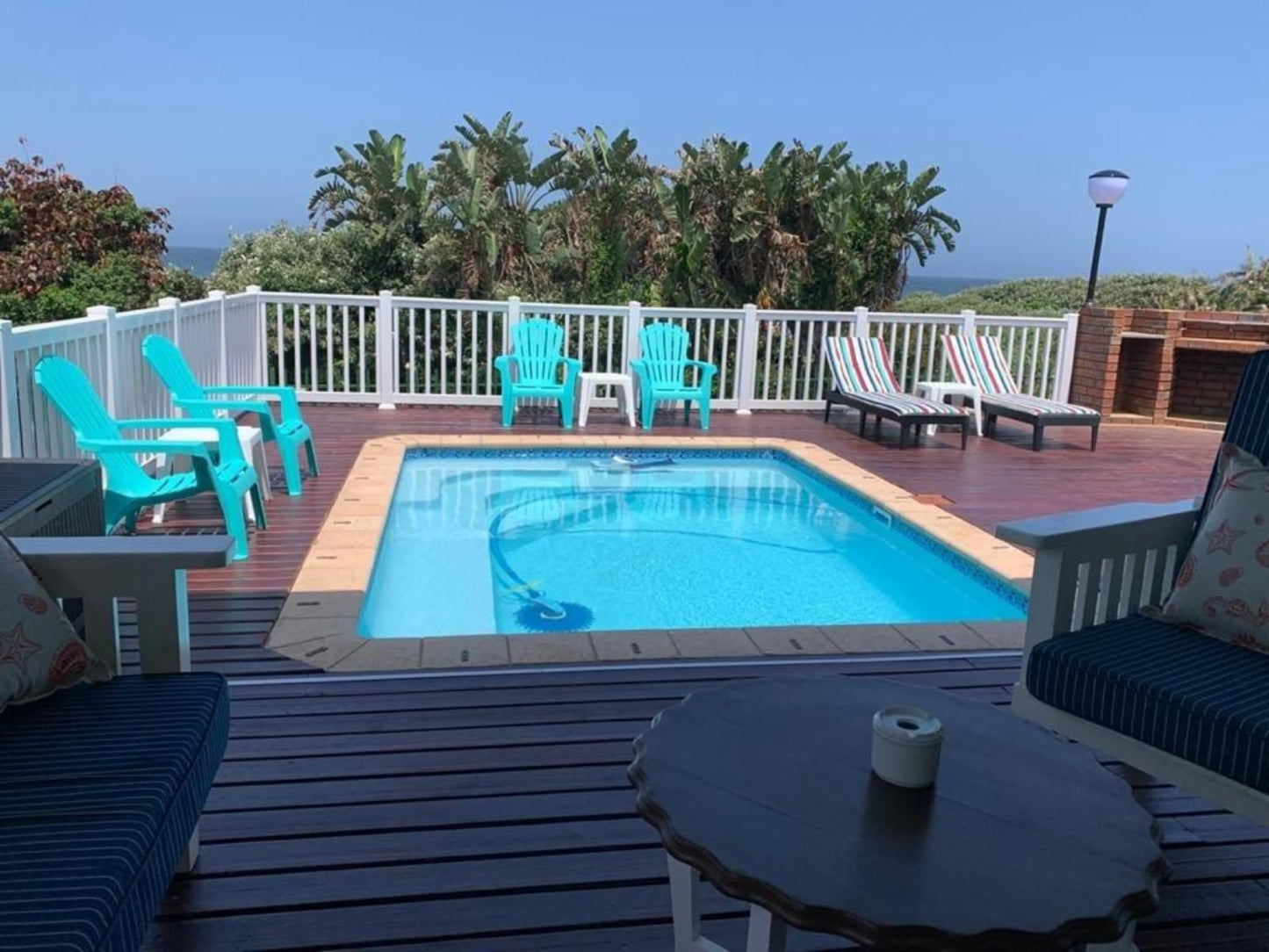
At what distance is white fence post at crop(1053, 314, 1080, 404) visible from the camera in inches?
377

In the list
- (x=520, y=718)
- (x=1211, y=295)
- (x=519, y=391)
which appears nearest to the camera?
(x=520, y=718)

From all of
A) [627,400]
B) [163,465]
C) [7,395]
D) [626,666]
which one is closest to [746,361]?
[627,400]

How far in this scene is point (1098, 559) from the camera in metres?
2.51

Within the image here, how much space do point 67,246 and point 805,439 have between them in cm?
1148

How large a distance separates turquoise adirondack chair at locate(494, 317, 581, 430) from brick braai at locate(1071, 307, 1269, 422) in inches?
199

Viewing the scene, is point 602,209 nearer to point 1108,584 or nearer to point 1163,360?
point 1163,360

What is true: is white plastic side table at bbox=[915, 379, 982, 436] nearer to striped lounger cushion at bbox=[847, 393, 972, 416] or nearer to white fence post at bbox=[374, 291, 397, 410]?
striped lounger cushion at bbox=[847, 393, 972, 416]

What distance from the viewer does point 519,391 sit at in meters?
8.05

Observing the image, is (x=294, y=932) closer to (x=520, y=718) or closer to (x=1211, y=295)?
(x=520, y=718)

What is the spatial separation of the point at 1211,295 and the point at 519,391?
40.3 ft

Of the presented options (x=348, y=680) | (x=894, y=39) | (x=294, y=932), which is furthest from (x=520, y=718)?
(x=894, y=39)

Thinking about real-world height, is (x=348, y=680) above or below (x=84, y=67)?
below

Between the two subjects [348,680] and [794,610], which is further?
[794,610]

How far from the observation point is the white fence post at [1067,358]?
377 inches
